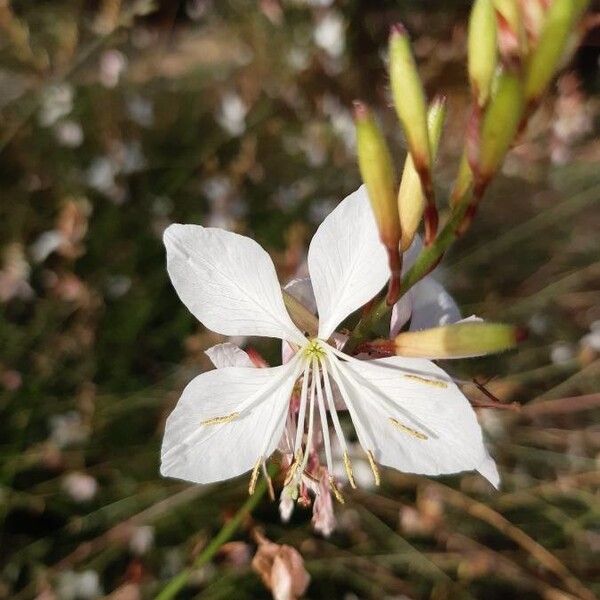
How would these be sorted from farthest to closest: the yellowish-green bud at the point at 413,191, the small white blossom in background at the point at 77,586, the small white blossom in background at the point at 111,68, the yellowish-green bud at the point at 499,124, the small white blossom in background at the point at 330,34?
the small white blossom in background at the point at 330,34 < the small white blossom in background at the point at 111,68 < the small white blossom in background at the point at 77,586 < the yellowish-green bud at the point at 413,191 < the yellowish-green bud at the point at 499,124

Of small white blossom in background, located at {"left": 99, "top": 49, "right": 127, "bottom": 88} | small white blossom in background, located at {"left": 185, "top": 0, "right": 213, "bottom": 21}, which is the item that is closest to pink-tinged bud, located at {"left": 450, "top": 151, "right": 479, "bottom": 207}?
small white blossom in background, located at {"left": 99, "top": 49, "right": 127, "bottom": 88}

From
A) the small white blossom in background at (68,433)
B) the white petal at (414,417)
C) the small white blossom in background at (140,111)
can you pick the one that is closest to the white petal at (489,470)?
the white petal at (414,417)

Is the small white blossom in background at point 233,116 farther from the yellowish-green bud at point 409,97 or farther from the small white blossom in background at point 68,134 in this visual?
Answer: the yellowish-green bud at point 409,97

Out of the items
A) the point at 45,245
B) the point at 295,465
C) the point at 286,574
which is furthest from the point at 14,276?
the point at 295,465

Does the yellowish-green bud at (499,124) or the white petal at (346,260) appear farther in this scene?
the white petal at (346,260)

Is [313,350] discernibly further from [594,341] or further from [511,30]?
[594,341]

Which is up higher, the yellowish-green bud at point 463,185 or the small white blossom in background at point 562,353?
the yellowish-green bud at point 463,185

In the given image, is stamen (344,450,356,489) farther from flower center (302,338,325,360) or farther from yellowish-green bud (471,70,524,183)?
yellowish-green bud (471,70,524,183)

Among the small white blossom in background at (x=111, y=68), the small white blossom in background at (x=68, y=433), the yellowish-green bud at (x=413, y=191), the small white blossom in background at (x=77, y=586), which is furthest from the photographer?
the small white blossom in background at (x=111, y=68)
